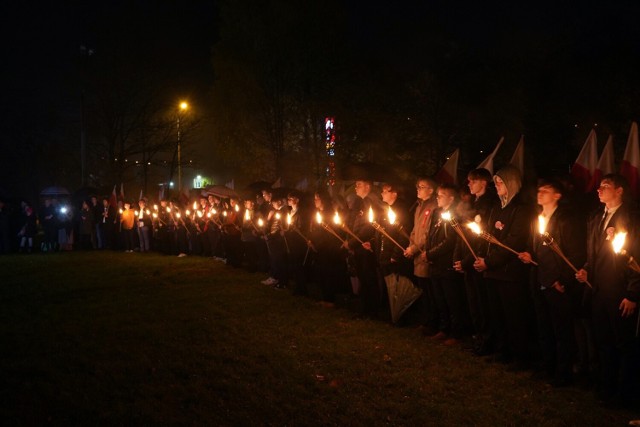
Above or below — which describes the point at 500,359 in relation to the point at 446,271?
below

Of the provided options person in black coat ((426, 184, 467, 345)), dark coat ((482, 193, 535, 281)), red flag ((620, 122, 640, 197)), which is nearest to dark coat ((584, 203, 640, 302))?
dark coat ((482, 193, 535, 281))

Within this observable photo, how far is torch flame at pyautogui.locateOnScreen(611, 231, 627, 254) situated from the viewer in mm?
5441

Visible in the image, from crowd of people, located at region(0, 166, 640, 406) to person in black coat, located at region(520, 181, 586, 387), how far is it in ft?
0.04

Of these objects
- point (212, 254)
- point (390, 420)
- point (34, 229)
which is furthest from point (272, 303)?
point (34, 229)

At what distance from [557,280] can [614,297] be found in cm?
68

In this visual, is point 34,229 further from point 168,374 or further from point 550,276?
point 550,276

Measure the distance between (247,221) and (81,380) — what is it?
846 cm

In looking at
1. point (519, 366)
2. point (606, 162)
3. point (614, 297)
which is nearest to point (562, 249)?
point (614, 297)

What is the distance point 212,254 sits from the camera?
60.7ft

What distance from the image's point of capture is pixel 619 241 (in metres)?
5.46

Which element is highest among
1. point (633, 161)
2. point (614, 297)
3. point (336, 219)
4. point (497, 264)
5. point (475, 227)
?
point (633, 161)

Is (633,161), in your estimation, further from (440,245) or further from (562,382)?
(562,382)

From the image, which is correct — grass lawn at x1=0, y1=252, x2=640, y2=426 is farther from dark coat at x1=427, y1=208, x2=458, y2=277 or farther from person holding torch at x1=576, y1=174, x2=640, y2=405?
dark coat at x1=427, y1=208, x2=458, y2=277

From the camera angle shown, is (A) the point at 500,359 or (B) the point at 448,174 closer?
(A) the point at 500,359
